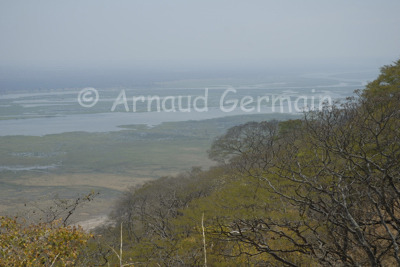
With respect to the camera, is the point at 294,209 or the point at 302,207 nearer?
the point at 302,207

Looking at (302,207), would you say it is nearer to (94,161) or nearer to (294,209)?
(294,209)

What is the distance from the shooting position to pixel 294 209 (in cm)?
1368

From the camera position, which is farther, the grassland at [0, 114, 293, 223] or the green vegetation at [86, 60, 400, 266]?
the grassland at [0, 114, 293, 223]

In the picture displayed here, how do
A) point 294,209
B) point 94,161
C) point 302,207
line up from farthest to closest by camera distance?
1. point 94,161
2. point 294,209
3. point 302,207

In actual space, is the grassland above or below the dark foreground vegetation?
below

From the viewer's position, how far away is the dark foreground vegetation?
6.36 metres

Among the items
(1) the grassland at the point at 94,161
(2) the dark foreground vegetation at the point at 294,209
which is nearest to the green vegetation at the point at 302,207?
(2) the dark foreground vegetation at the point at 294,209

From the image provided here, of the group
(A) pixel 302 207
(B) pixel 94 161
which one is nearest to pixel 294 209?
(A) pixel 302 207

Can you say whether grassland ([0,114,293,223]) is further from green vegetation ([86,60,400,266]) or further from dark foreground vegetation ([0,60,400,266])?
green vegetation ([86,60,400,266])

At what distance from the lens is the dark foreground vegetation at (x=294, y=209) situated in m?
6.36

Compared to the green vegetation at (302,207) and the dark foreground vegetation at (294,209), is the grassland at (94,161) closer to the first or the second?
the dark foreground vegetation at (294,209)

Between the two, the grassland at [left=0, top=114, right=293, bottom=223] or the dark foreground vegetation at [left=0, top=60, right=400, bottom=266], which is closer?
the dark foreground vegetation at [left=0, top=60, right=400, bottom=266]

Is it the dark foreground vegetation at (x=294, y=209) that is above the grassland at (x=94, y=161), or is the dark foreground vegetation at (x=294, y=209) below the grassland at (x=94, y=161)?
above

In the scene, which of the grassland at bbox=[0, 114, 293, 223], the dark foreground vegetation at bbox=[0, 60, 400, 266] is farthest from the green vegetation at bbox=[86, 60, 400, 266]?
the grassland at bbox=[0, 114, 293, 223]
